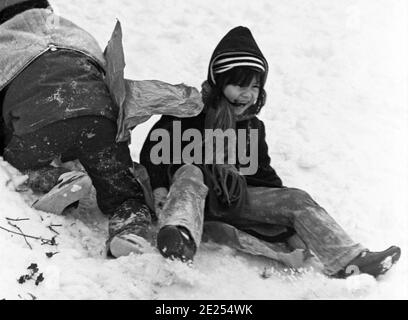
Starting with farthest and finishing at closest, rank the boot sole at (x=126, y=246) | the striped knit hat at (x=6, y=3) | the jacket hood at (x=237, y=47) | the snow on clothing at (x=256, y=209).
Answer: the striped knit hat at (x=6, y=3) < the jacket hood at (x=237, y=47) < the snow on clothing at (x=256, y=209) < the boot sole at (x=126, y=246)

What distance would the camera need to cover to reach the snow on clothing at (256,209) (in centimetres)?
295

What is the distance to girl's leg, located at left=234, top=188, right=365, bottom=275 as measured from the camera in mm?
2967

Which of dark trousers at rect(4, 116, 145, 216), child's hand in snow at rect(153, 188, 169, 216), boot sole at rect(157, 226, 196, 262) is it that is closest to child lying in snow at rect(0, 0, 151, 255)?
dark trousers at rect(4, 116, 145, 216)

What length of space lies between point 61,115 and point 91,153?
8.3 inches

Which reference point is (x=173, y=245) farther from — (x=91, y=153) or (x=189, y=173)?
(x=91, y=153)

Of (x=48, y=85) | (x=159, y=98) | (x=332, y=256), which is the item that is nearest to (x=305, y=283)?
(x=332, y=256)

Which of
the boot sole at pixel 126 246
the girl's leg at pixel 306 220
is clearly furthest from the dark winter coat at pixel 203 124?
the boot sole at pixel 126 246

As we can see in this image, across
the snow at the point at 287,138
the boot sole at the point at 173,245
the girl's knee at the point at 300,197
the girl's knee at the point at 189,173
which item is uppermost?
the girl's knee at the point at 189,173

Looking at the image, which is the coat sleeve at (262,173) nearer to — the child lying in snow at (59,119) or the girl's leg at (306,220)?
the girl's leg at (306,220)

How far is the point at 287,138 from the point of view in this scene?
4.25m

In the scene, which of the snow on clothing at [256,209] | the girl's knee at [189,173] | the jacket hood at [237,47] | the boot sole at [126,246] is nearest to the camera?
the boot sole at [126,246]

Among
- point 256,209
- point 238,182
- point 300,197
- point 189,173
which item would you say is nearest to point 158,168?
point 189,173

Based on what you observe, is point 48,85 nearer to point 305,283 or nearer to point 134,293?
point 134,293

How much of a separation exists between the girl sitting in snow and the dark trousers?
0.17m
